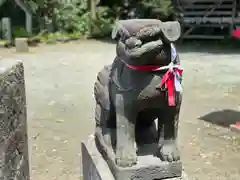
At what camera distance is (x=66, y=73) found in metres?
7.21

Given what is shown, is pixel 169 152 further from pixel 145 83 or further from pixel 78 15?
pixel 78 15

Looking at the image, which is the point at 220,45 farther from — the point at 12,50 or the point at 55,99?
the point at 55,99

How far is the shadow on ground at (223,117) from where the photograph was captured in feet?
15.1

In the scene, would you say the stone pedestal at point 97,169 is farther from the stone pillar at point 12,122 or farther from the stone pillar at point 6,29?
the stone pillar at point 6,29

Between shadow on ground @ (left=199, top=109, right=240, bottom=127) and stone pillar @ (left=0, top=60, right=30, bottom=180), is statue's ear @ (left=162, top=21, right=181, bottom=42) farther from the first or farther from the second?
shadow on ground @ (left=199, top=109, right=240, bottom=127)

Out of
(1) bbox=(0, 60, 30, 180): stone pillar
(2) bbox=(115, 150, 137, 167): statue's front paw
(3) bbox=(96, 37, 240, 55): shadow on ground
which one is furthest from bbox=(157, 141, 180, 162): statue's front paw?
(3) bbox=(96, 37, 240, 55): shadow on ground

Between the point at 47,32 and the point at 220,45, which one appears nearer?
the point at 220,45

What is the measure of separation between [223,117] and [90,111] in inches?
63.9

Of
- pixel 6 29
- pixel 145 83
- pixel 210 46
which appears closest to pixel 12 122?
pixel 145 83

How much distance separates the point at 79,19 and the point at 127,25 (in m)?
10.2

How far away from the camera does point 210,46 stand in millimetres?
10242

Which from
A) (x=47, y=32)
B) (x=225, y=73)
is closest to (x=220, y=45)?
(x=225, y=73)

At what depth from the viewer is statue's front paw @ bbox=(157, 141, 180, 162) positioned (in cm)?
204

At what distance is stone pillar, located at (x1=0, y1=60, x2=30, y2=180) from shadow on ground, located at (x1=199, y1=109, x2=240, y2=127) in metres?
2.78
